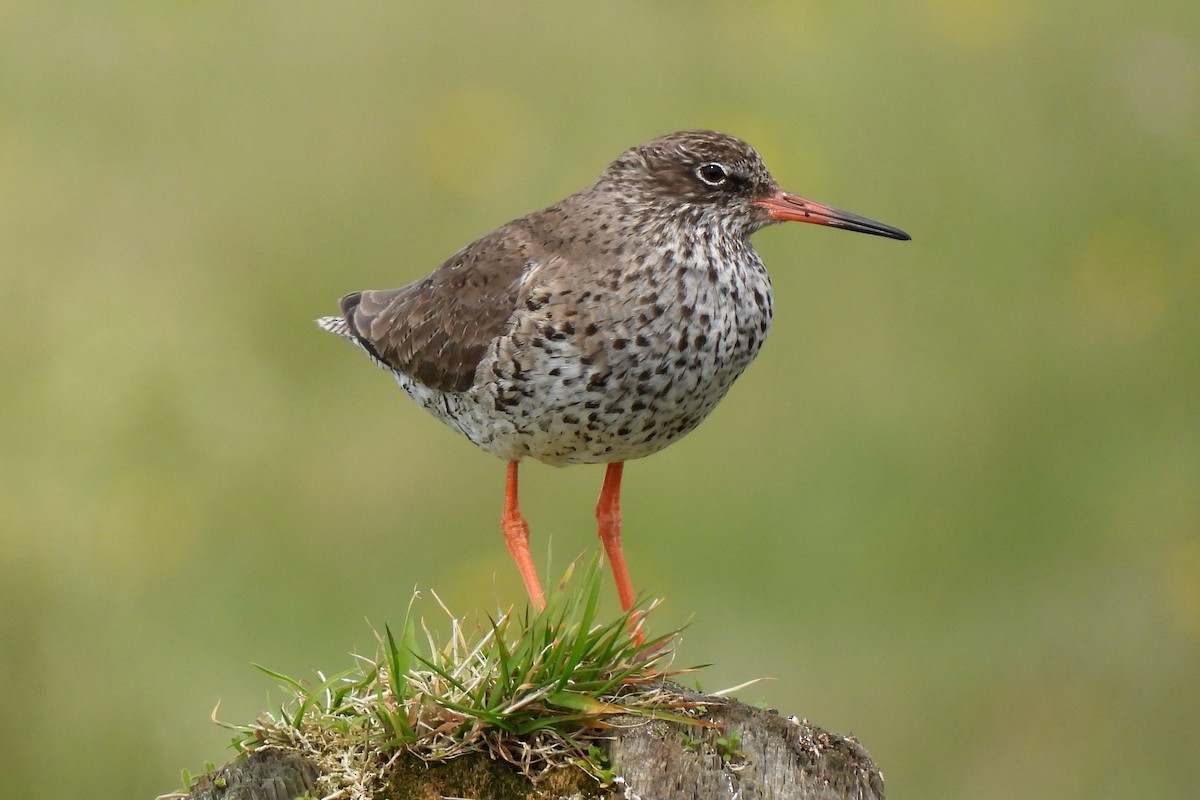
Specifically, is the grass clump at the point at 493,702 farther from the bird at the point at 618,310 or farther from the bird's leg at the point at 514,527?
the bird's leg at the point at 514,527

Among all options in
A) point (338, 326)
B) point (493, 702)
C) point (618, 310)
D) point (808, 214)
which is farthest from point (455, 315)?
point (493, 702)

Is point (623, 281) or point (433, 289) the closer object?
point (623, 281)

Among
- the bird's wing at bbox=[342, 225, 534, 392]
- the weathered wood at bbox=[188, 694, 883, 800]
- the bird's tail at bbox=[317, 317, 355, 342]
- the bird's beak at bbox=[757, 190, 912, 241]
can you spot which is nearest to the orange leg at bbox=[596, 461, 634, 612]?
the bird's wing at bbox=[342, 225, 534, 392]

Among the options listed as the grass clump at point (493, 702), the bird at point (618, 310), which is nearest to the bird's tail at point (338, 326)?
the bird at point (618, 310)

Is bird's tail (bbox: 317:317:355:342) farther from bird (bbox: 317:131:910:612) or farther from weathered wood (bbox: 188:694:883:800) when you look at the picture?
weathered wood (bbox: 188:694:883:800)

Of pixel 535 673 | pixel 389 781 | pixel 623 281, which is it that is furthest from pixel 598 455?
pixel 389 781

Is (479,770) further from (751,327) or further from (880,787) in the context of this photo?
(751,327)
